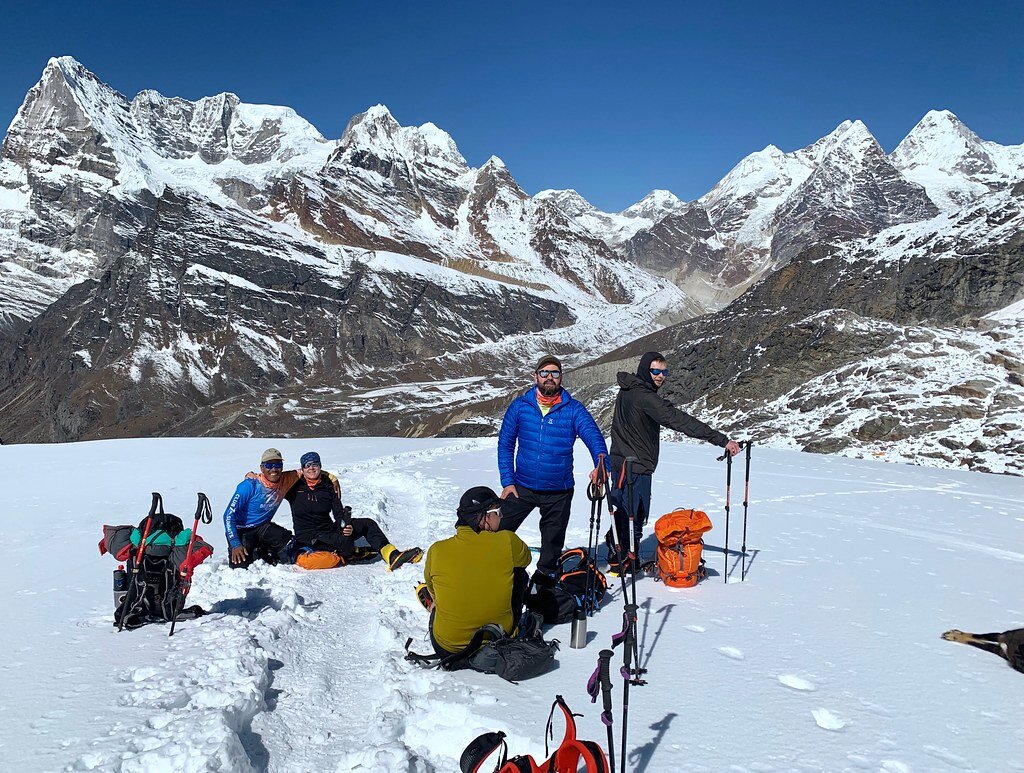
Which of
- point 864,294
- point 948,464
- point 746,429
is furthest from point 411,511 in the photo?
point 864,294

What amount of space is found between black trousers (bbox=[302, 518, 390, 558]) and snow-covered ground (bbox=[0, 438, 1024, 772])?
0.93 feet

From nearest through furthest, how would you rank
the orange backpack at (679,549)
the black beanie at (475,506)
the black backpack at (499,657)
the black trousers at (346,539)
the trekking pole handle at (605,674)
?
the trekking pole handle at (605,674) → the black backpack at (499,657) → the black beanie at (475,506) → the orange backpack at (679,549) → the black trousers at (346,539)

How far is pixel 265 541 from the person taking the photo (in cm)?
879

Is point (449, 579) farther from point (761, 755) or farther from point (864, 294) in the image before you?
point (864, 294)

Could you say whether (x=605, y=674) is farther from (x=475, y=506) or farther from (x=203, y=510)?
(x=203, y=510)

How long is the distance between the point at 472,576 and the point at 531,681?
886 mm

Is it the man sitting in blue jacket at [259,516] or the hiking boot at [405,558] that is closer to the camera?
the hiking boot at [405,558]

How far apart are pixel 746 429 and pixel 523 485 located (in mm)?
28979

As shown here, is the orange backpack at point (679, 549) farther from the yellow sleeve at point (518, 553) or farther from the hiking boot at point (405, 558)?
the hiking boot at point (405, 558)

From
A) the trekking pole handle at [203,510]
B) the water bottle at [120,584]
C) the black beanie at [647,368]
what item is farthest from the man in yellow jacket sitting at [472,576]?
the water bottle at [120,584]

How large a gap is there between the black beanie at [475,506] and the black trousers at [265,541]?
4264 millimetres

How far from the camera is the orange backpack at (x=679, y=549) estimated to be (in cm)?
714

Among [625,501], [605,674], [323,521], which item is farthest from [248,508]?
[605,674]

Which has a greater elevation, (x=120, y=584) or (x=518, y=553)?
(x=518, y=553)
